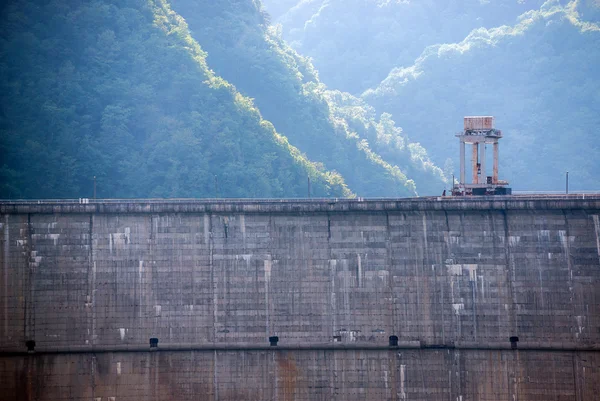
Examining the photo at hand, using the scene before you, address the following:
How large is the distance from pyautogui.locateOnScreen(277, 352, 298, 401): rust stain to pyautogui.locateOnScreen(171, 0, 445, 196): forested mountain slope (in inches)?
2422

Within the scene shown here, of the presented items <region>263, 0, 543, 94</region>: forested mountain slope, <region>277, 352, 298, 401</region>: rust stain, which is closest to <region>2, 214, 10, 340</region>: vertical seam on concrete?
<region>277, 352, 298, 401</region>: rust stain

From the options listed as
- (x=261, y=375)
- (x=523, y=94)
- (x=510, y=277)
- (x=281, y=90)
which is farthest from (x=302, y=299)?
(x=523, y=94)

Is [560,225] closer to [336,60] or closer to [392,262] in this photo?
[392,262]

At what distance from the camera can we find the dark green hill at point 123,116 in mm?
80938

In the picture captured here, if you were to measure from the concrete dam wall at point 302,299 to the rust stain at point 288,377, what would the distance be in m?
0.08

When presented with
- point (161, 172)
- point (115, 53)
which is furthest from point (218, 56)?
point (161, 172)

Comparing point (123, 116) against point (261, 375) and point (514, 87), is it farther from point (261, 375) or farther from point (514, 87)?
point (514, 87)

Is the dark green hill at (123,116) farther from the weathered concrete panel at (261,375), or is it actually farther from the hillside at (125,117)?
the weathered concrete panel at (261,375)

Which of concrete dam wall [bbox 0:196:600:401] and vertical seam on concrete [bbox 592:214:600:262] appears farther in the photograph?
vertical seam on concrete [bbox 592:214:600:262]

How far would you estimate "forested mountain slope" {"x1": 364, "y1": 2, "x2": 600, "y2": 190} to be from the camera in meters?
131

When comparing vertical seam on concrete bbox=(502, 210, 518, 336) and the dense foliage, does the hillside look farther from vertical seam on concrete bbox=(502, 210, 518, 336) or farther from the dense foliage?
the dense foliage

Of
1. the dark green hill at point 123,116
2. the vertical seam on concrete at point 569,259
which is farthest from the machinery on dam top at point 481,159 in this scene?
the dark green hill at point 123,116

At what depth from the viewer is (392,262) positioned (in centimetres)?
4444

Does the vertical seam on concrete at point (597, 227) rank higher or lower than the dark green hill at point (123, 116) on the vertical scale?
lower
